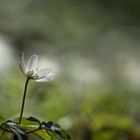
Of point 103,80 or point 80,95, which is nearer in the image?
point 80,95

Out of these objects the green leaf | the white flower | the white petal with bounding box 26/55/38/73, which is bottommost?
the green leaf

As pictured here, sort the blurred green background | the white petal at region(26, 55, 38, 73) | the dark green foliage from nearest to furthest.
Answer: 1. the dark green foliage
2. the white petal at region(26, 55, 38, 73)
3. the blurred green background

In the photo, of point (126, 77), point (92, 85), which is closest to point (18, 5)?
point (126, 77)

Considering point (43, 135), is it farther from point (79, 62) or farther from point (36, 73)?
point (79, 62)

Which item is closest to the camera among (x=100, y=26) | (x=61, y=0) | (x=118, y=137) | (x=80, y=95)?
(x=118, y=137)

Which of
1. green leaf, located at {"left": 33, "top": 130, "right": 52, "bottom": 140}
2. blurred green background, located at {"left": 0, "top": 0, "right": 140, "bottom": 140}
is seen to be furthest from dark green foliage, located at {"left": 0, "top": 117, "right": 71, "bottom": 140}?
blurred green background, located at {"left": 0, "top": 0, "right": 140, "bottom": 140}

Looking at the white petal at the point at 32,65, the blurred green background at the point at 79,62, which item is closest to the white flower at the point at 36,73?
the white petal at the point at 32,65

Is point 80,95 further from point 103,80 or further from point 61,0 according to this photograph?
point 61,0

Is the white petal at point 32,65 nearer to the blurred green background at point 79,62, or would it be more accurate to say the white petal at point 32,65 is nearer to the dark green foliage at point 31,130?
the dark green foliage at point 31,130

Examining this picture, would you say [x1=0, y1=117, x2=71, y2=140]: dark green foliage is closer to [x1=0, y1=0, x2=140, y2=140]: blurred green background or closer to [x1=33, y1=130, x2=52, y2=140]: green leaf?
[x1=33, y1=130, x2=52, y2=140]: green leaf
